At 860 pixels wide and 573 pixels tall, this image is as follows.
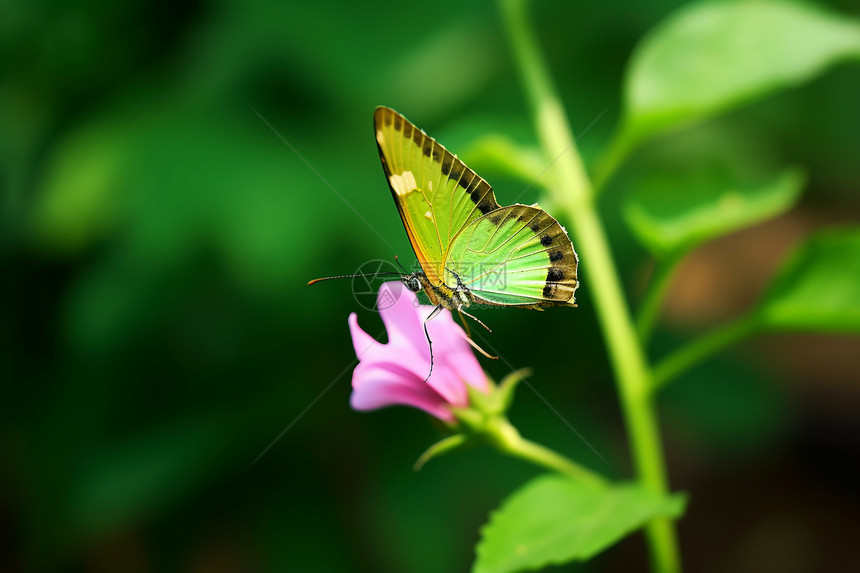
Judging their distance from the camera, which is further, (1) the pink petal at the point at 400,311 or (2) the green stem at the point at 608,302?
(2) the green stem at the point at 608,302

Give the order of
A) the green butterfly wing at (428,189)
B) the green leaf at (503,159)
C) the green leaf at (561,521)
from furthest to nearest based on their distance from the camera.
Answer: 1. the green leaf at (503,159)
2. the green butterfly wing at (428,189)
3. the green leaf at (561,521)

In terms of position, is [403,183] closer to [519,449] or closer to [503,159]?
[503,159]

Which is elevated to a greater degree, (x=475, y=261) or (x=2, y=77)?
(x=2, y=77)

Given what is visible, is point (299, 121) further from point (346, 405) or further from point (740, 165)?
point (740, 165)

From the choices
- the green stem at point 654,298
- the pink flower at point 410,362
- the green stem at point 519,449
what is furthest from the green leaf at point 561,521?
the green stem at point 654,298

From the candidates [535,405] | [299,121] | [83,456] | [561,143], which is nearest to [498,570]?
[561,143]

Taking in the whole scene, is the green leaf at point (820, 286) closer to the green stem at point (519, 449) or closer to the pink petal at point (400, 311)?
the green stem at point (519, 449)
